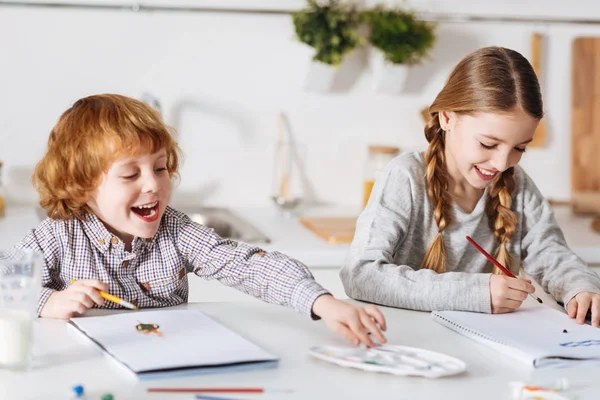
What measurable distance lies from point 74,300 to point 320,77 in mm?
1545

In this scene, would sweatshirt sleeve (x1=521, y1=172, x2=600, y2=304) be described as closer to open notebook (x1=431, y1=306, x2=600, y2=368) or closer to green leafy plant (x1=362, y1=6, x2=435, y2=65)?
open notebook (x1=431, y1=306, x2=600, y2=368)

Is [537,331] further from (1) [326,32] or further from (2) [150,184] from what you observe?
(1) [326,32]

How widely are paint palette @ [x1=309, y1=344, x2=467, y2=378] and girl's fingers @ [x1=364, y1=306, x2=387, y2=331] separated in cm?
3

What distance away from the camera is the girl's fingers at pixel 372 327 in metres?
1.22

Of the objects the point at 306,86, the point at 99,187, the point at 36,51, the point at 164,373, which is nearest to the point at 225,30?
the point at 306,86

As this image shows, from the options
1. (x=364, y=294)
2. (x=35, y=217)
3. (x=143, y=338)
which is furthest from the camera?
(x=35, y=217)

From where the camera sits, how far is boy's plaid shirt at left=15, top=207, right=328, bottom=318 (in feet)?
4.78

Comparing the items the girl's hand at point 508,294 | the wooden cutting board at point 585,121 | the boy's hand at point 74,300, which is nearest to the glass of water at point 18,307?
the boy's hand at point 74,300

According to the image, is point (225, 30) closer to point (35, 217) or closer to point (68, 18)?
point (68, 18)

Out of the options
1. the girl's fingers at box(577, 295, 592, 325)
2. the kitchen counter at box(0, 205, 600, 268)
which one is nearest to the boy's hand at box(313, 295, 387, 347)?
the girl's fingers at box(577, 295, 592, 325)

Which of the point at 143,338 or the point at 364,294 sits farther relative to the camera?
the point at 364,294

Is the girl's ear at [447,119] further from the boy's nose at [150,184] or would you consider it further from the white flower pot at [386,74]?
the white flower pot at [386,74]

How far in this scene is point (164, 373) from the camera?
108 cm

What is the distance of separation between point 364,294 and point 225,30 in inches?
52.1
